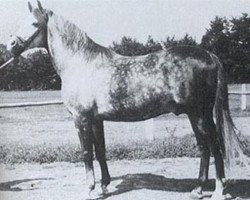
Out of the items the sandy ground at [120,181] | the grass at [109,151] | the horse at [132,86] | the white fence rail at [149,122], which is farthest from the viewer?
the white fence rail at [149,122]

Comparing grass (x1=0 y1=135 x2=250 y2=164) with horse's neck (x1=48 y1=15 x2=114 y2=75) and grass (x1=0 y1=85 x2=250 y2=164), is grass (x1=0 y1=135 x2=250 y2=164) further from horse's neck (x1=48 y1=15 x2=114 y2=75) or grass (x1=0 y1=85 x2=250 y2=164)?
horse's neck (x1=48 y1=15 x2=114 y2=75)

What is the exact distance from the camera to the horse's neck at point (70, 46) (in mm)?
3059

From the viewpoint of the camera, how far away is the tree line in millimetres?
3215

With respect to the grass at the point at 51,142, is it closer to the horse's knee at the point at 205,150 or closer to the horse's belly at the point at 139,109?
the horse's belly at the point at 139,109

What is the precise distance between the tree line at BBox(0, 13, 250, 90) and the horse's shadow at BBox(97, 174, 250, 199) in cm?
75

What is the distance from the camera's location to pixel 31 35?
121 inches

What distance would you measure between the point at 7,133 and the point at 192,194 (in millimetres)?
1459

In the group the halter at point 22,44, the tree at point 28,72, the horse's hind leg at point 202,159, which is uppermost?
the halter at point 22,44

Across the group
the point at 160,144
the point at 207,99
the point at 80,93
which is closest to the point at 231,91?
the point at 160,144

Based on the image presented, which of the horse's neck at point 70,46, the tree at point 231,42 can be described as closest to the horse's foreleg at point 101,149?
the horse's neck at point 70,46

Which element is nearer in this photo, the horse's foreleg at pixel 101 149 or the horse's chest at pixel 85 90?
the horse's chest at pixel 85 90

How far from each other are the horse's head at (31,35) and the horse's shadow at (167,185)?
3.67 ft

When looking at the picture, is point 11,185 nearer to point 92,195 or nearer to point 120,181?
point 92,195

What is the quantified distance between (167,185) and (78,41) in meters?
1.15
